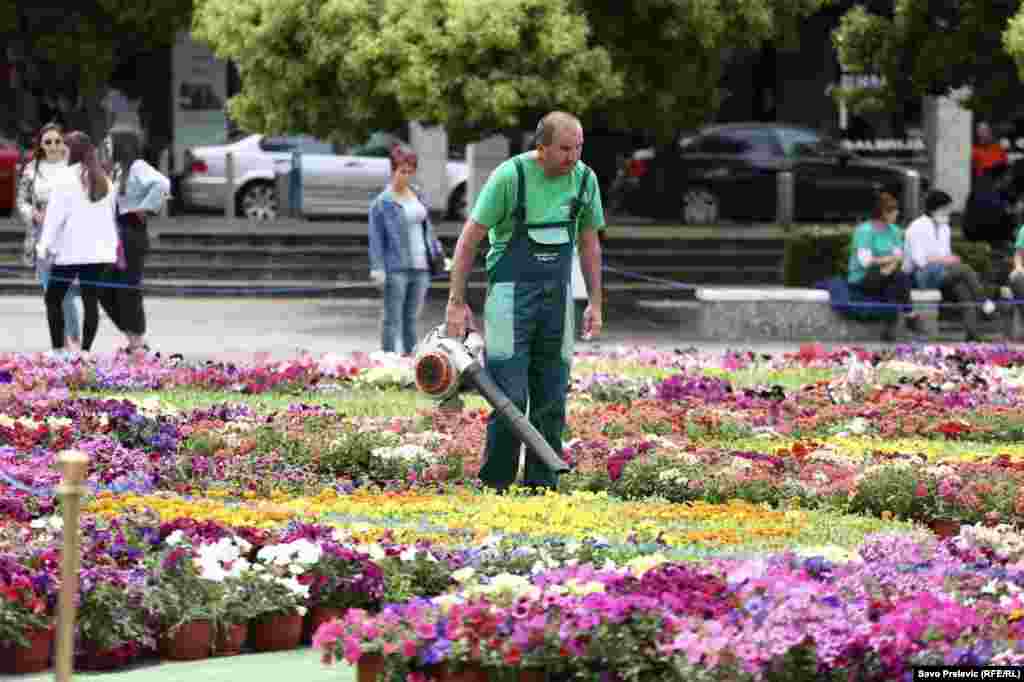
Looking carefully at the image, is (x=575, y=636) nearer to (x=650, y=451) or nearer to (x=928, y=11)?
(x=650, y=451)

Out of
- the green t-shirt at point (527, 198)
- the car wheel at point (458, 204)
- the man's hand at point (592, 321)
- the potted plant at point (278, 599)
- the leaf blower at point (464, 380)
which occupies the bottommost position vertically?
the car wheel at point (458, 204)

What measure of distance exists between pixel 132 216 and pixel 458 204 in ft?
57.1

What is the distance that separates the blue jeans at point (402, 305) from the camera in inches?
754

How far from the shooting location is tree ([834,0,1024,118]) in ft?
88.4

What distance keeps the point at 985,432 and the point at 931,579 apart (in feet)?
21.2

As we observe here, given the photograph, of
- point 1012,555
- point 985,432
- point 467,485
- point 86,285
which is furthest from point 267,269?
point 1012,555

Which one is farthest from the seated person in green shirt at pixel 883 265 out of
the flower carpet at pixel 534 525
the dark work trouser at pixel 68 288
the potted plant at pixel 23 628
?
the potted plant at pixel 23 628

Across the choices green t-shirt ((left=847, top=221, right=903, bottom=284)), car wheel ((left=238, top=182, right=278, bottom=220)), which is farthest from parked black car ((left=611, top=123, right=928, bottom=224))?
green t-shirt ((left=847, top=221, right=903, bottom=284))

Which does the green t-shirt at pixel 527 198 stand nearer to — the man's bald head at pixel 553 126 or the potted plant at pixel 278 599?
the man's bald head at pixel 553 126

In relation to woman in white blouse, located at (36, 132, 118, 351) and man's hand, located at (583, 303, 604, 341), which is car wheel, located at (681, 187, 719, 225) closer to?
woman in white blouse, located at (36, 132, 118, 351)

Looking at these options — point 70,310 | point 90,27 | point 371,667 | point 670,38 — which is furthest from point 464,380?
point 90,27

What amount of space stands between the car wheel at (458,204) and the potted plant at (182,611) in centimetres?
2769

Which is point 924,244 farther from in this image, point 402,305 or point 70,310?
point 70,310

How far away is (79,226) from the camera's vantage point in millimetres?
18438
